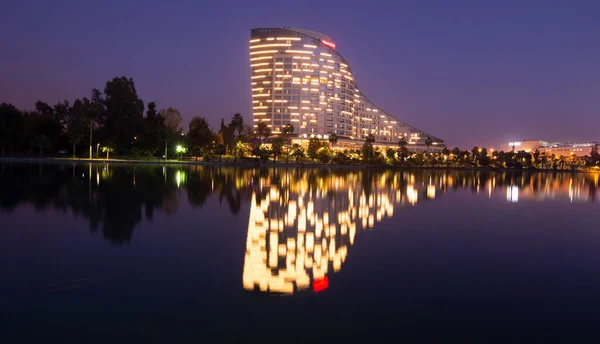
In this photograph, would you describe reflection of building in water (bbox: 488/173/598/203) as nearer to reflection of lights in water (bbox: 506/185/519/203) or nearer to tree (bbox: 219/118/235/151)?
reflection of lights in water (bbox: 506/185/519/203)

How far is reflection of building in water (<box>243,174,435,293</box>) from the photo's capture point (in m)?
9.69

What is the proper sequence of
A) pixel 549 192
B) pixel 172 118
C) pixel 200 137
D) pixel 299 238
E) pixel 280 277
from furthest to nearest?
pixel 172 118 < pixel 200 137 < pixel 549 192 < pixel 299 238 < pixel 280 277

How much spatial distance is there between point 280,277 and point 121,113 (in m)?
104

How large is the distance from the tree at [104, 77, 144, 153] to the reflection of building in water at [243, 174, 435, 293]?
84.9 m

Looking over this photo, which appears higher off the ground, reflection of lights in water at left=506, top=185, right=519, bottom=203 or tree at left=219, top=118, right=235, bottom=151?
tree at left=219, top=118, right=235, bottom=151

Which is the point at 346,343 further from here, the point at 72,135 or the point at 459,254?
the point at 72,135

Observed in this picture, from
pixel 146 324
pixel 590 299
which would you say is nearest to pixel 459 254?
pixel 590 299

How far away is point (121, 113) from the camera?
102 meters

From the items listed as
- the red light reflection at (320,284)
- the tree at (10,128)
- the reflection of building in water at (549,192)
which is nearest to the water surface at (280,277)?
the red light reflection at (320,284)

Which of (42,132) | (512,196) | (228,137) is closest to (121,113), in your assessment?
(42,132)

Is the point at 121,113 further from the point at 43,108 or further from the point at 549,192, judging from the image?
the point at 549,192

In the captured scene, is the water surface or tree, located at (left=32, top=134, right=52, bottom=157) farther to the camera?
tree, located at (left=32, top=134, right=52, bottom=157)

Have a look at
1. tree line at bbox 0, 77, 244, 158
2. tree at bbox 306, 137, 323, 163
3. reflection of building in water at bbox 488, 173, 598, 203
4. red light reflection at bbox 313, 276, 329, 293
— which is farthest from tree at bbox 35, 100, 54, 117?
red light reflection at bbox 313, 276, 329, 293

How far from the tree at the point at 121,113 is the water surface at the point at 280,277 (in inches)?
3432
